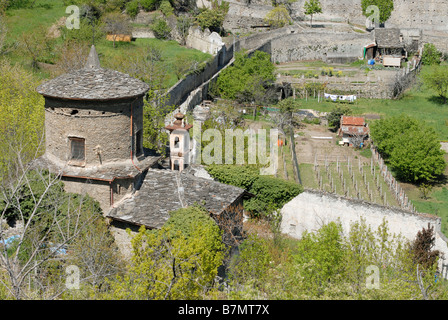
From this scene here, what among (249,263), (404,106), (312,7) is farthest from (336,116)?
(312,7)

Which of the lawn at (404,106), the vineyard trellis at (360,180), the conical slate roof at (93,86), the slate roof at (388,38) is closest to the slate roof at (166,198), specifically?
the conical slate roof at (93,86)

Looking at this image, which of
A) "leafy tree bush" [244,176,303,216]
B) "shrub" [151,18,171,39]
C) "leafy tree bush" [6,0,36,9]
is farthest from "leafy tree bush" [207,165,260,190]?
"leafy tree bush" [6,0,36,9]

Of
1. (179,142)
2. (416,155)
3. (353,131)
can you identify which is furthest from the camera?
(353,131)

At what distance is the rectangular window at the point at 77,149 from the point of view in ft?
74.1

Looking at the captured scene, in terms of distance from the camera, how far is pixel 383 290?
15.5 m

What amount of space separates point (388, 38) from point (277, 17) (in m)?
14.5

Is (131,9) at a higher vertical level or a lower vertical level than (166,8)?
lower

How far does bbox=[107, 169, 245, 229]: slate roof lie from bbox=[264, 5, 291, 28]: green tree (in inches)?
2305

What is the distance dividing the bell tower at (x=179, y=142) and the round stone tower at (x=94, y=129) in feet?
10.6

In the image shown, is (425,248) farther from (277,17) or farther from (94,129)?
(277,17)

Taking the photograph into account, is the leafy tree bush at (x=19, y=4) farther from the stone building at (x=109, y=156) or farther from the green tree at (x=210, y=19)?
the stone building at (x=109, y=156)

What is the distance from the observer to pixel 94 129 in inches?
885

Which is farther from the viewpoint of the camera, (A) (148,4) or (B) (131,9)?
(A) (148,4)
